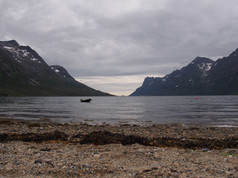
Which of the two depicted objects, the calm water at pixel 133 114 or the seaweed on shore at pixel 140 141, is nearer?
the seaweed on shore at pixel 140 141

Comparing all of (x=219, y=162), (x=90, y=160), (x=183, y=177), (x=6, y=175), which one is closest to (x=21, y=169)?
(x=6, y=175)

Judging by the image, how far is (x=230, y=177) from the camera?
8.51 m

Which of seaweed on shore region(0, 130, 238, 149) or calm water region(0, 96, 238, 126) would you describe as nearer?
seaweed on shore region(0, 130, 238, 149)

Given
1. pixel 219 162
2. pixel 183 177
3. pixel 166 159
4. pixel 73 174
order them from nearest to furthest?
pixel 183 177, pixel 73 174, pixel 219 162, pixel 166 159

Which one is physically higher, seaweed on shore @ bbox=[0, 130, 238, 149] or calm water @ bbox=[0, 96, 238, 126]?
seaweed on shore @ bbox=[0, 130, 238, 149]

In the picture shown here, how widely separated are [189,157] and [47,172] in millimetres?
7152

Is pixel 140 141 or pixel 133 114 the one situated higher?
pixel 140 141

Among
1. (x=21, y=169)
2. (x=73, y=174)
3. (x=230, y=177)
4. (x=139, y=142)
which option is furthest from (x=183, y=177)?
(x=139, y=142)

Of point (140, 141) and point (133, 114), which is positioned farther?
point (133, 114)

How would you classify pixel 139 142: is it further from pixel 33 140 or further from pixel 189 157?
pixel 33 140

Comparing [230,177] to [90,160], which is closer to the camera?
[230,177]

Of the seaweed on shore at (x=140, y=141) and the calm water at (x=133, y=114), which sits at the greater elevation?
the seaweed on shore at (x=140, y=141)

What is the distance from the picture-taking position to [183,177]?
848 cm

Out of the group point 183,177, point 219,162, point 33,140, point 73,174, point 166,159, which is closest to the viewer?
point 183,177
